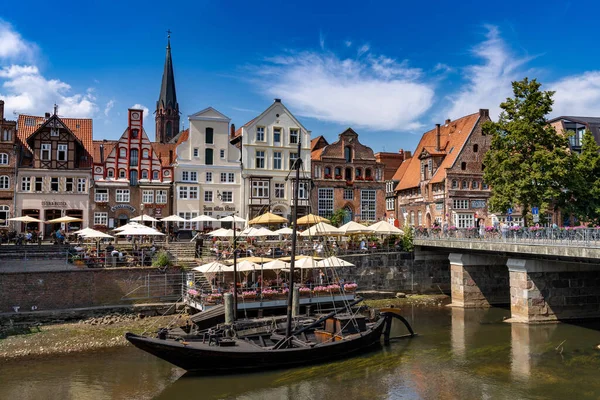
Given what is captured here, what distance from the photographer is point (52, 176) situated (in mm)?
45219

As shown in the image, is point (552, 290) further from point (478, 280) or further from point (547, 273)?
point (478, 280)

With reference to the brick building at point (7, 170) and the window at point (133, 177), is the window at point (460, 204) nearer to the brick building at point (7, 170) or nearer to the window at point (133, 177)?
the window at point (133, 177)

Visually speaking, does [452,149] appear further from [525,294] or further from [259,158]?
[525,294]

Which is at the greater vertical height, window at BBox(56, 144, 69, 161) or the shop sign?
window at BBox(56, 144, 69, 161)

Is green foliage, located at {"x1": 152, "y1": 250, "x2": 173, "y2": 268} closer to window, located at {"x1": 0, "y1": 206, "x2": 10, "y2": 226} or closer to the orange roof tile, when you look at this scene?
window, located at {"x1": 0, "y1": 206, "x2": 10, "y2": 226}

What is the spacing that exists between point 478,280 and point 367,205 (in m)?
20.6

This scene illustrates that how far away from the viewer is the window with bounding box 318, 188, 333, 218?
53.0m

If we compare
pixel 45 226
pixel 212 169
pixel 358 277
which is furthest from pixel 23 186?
pixel 358 277

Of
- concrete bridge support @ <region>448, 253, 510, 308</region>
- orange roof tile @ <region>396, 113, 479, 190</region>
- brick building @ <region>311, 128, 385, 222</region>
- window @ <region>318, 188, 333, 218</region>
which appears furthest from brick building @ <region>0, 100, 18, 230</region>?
orange roof tile @ <region>396, 113, 479, 190</region>

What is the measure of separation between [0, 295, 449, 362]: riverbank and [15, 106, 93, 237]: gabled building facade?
20.2 metres

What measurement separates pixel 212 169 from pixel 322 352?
97.0 ft

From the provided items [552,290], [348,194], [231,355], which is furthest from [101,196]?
[552,290]

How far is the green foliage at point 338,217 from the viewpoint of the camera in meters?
50.9

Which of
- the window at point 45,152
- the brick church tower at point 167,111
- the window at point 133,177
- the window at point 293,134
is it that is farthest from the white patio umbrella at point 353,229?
the brick church tower at point 167,111
